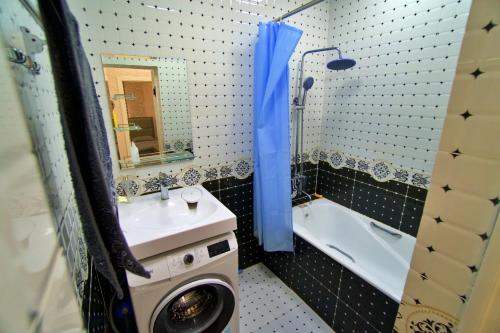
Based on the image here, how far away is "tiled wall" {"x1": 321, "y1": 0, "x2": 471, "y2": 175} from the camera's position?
4.63 feet

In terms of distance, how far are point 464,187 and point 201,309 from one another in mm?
1420

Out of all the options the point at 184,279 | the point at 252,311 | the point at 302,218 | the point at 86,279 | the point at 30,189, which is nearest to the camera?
the point at 30,189

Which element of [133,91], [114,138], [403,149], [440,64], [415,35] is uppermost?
[415,35]

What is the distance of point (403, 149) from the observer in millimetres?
1668

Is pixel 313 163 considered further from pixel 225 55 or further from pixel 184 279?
pixel 184 279

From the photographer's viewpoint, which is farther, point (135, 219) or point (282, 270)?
point (282, 270)

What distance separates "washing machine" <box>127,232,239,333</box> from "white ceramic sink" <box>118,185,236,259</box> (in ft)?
0.20

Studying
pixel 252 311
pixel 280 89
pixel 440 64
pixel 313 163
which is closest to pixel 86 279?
pixel 252 311

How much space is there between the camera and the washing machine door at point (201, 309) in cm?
115

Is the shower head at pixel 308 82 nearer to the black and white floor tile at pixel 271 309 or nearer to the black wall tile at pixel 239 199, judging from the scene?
the black wall tile at pixel 239 199

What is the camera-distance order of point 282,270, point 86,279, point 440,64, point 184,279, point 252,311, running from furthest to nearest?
point 282,270 → point 252,311 → point 440,64 → point 184,279 → point 86,279

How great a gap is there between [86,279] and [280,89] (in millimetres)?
1469

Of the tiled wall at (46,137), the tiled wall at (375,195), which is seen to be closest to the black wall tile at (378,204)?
the tiled wall at (375,195)

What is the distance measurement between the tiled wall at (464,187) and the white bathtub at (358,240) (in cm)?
100
